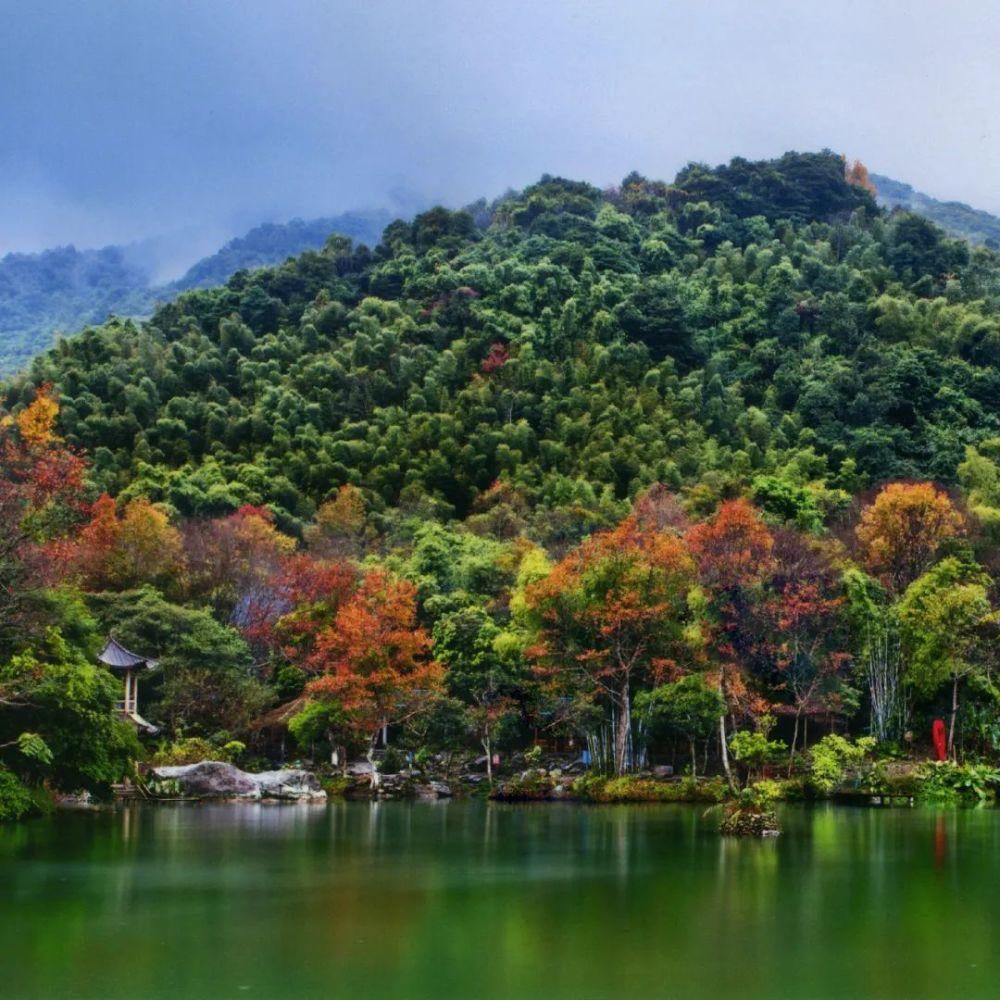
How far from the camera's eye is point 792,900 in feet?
46.7

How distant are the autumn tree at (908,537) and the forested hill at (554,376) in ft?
10.3

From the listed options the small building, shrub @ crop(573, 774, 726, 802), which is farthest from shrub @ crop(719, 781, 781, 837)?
the small building

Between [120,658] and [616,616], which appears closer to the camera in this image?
[616,616]

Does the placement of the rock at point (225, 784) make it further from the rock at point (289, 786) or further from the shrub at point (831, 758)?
the shrub at point (831, 758)

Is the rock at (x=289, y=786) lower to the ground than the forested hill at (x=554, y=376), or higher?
lower

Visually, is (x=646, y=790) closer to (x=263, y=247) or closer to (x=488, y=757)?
(x=488, y=757)

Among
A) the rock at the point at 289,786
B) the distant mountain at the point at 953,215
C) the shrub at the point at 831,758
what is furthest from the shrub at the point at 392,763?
the distant mountain at the point at 953,215

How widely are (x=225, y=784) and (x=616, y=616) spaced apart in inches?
412

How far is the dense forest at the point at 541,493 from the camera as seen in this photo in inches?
1164

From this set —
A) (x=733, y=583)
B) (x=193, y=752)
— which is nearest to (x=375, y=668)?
(x=193, y=752)

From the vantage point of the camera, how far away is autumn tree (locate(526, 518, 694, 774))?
96.9ft

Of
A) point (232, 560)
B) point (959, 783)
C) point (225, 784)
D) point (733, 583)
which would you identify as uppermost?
point (232, 560)

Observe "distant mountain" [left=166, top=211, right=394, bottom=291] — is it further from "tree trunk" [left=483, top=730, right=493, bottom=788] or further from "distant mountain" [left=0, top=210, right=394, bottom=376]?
"tree trunk" [left=483, top=730, right=493, bottom=788]

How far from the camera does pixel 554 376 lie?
199 feet
